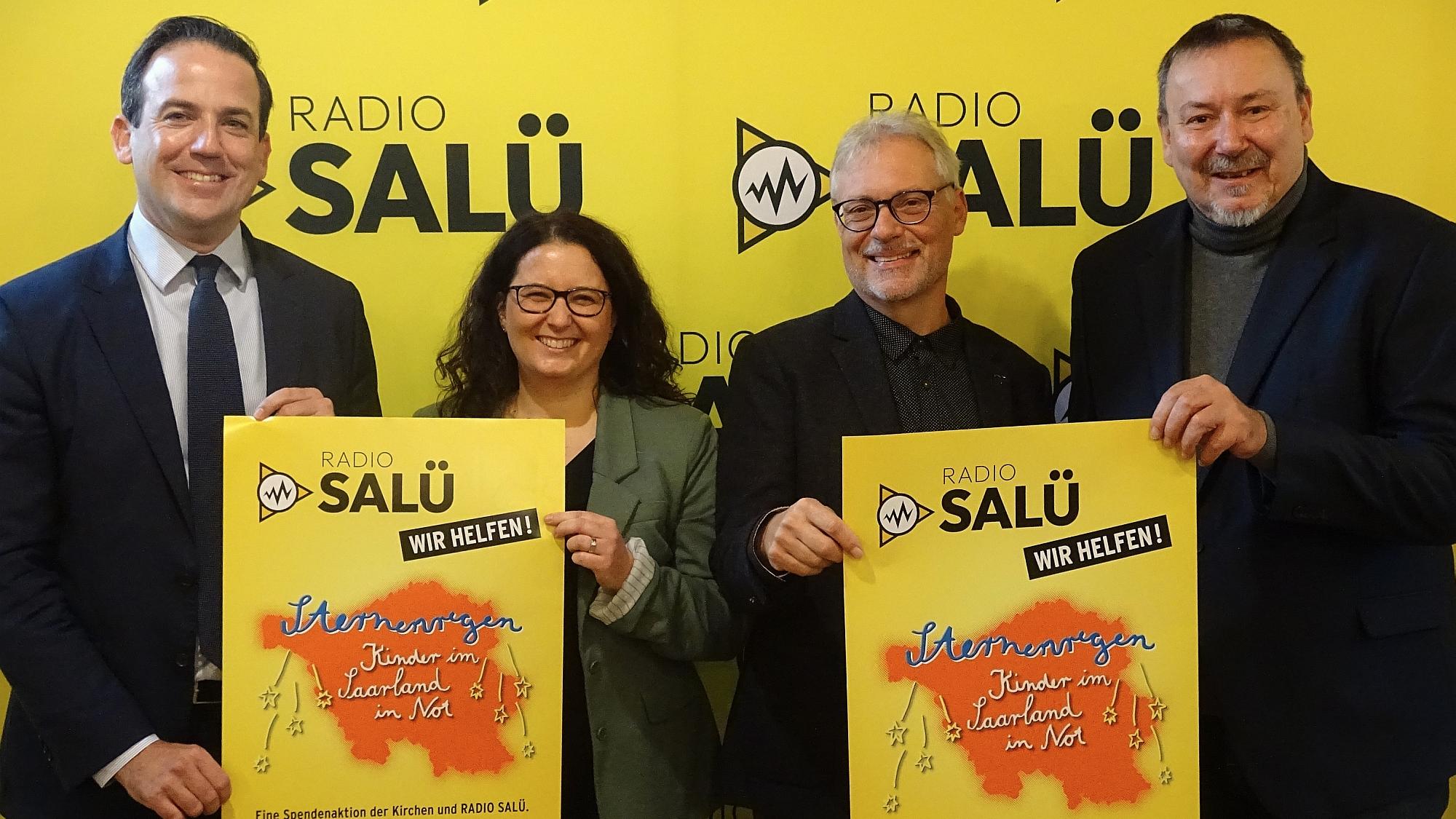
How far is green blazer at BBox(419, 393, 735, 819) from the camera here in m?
1.84

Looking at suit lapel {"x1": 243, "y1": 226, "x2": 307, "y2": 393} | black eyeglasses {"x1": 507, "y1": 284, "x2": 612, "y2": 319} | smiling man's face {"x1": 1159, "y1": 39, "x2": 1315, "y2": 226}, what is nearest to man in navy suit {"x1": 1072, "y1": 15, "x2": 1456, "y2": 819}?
smiling man's face {"x1": 1159, "y1": 39, "x2": 1315, "y2": 226}

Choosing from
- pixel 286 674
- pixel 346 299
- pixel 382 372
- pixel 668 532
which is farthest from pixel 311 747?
pixel 382 372

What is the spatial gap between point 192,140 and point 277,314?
1.03ft

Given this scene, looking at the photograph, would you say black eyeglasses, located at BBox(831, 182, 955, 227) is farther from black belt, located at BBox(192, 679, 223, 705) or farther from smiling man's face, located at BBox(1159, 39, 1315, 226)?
black belt, located at BBox(192, 679, 223, 705)

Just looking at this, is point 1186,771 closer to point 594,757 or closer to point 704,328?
point 594,757

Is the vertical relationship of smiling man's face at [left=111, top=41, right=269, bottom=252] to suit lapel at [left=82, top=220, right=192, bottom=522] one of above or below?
above

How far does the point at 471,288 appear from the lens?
2166 millimetres

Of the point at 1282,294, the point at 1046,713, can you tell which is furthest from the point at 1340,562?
the point at 1046,713

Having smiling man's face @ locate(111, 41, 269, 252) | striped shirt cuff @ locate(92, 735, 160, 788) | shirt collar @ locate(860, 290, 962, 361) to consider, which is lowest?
striped shirt cuff @ locate(92, 735, 160, 788)

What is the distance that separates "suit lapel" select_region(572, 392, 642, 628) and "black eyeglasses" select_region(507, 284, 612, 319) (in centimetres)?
18

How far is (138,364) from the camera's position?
1741 mm

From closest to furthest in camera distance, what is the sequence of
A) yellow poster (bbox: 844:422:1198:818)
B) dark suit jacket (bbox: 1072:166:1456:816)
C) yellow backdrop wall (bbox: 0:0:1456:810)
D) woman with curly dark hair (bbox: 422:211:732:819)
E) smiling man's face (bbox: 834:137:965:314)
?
yellow poster (bbox: 844:422:1198:818)
dark suit jacket (bbox: 1072:166:1456:816)
woman with curly dark hair (bbox: 422:211:732:819)
smiling man's face (bbox: 834:137:965:314)
yellow backdrop wall (bbox: 0:0:1456:810)

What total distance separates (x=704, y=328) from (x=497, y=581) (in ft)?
3.12

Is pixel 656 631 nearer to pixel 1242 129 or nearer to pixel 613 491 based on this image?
pixel 613 491
